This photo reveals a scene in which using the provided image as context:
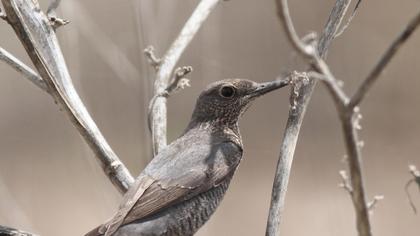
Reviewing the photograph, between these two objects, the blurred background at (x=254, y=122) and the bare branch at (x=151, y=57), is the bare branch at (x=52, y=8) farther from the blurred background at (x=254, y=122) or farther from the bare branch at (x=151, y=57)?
the blurred background at (x=254, y=122)

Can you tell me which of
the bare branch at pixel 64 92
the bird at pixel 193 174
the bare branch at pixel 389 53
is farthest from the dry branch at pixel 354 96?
the bird at pixel 193 174

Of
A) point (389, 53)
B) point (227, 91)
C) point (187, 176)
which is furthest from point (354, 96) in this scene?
point (227, 91)

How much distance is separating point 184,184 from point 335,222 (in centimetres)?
252

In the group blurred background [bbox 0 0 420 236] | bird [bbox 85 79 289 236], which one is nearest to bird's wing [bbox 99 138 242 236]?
bird [bbox 85 79 289 236]

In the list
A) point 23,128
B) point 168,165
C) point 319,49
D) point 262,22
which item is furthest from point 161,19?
point 23,128

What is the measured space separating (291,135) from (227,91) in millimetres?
982

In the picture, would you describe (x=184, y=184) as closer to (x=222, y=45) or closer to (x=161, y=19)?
(x=161, y=19)

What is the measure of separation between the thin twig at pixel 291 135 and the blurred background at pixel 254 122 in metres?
3.63

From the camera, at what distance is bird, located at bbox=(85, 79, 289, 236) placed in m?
3.89

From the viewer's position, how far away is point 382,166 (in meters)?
7.51

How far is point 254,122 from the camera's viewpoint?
8297mm

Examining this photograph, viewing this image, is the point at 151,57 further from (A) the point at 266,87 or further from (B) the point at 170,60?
(A) the point at 266,87

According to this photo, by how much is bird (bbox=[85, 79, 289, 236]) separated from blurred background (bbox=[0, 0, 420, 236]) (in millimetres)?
2675

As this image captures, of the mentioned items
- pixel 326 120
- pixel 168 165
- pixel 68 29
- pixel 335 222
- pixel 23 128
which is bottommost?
pixel 335 222
